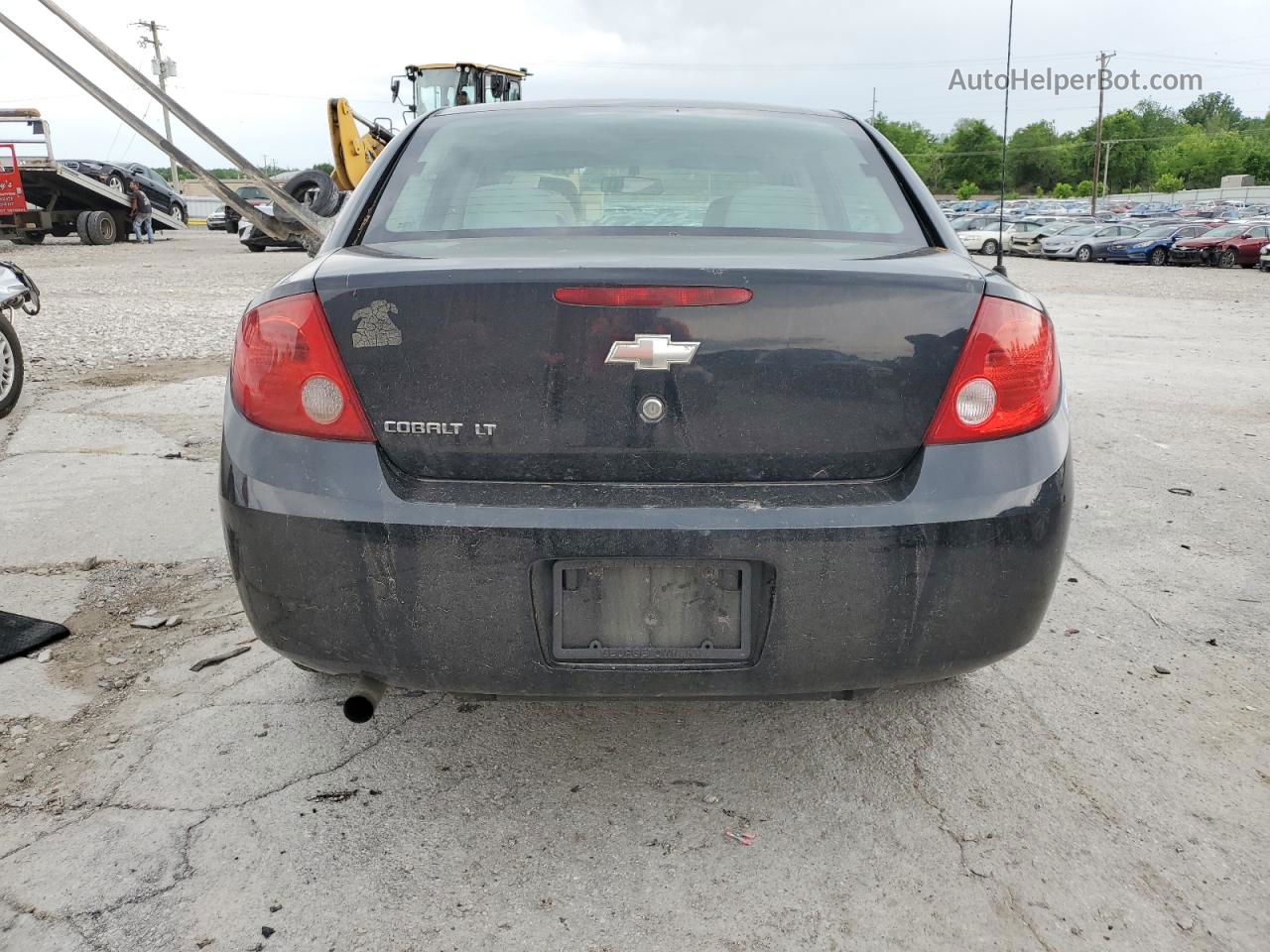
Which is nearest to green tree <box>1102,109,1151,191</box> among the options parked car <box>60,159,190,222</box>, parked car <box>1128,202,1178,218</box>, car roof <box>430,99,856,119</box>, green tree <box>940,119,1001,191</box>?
green tree <box>940,119,1001,191</box>

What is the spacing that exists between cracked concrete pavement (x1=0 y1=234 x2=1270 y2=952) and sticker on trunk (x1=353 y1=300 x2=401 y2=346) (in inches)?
41.9

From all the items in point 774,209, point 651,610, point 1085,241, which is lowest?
point 651,610

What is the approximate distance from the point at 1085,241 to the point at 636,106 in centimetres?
3235

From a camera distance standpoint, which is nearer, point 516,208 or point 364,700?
point 364,700

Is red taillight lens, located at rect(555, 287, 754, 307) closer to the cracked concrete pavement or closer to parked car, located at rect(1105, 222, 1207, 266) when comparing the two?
the cracked concrete pavement

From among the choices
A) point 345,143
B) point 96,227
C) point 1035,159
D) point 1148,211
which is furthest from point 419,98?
point 1035,159

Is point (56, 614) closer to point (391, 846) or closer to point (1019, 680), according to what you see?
point (391, 846)

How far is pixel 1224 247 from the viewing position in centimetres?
2814

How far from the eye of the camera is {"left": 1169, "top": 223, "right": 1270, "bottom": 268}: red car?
90.8 feet

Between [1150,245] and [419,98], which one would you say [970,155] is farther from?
[419,98]

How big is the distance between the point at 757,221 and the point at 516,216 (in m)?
0.58

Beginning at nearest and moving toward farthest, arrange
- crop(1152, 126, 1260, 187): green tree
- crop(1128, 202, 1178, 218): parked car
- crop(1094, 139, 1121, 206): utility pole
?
crop(1128, 202, 1178, 218): parked car
crop(1152, 126, 1260, 187): green tree
crop(1094, 139, 1121, 206): utility pole

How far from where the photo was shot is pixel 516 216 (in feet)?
8.18

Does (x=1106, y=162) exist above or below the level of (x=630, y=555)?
above
